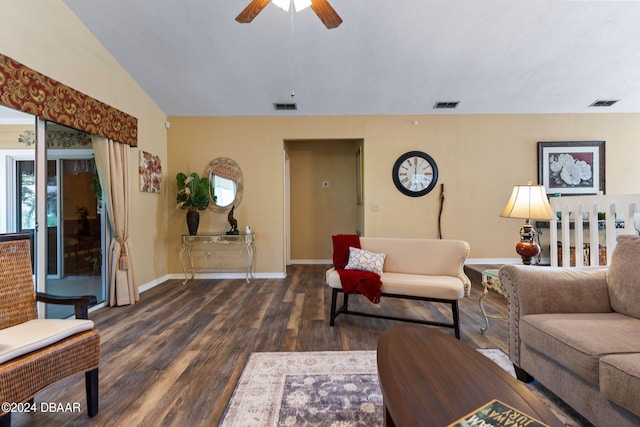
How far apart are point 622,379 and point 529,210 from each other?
1.57 metres

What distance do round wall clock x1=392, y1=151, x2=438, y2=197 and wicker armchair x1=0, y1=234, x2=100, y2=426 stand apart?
420 cm

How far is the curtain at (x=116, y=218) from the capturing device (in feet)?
10.8

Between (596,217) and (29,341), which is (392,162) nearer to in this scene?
(596,217)

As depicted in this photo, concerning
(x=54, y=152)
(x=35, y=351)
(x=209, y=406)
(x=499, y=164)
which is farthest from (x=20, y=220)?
(x=499, y=164)

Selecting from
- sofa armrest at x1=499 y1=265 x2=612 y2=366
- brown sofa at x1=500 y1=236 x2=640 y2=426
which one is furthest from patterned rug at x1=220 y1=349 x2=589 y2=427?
sofa armrest at x1=499 y1=265 x2=612 y2=366

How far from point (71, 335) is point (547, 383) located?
260 cm

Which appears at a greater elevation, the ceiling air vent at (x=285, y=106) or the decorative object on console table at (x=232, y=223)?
the ceiling air vent at (x=285, y=106)

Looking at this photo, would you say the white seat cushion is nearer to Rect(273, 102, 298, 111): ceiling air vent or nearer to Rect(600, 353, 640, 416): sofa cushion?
Rect(600, 353, 640, 416): sofa cushion

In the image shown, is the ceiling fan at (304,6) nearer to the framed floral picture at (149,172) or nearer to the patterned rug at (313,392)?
the patterned rug at (313,392)

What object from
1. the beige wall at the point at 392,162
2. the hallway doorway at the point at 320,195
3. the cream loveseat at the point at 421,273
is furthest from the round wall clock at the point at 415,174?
the cream loveseat at the point at 421,273

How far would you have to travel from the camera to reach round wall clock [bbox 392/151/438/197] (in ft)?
15.1

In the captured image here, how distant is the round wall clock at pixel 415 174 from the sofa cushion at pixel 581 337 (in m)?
3.10

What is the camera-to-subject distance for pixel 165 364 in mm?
2043

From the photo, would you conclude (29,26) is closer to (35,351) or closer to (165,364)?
(35,351)
